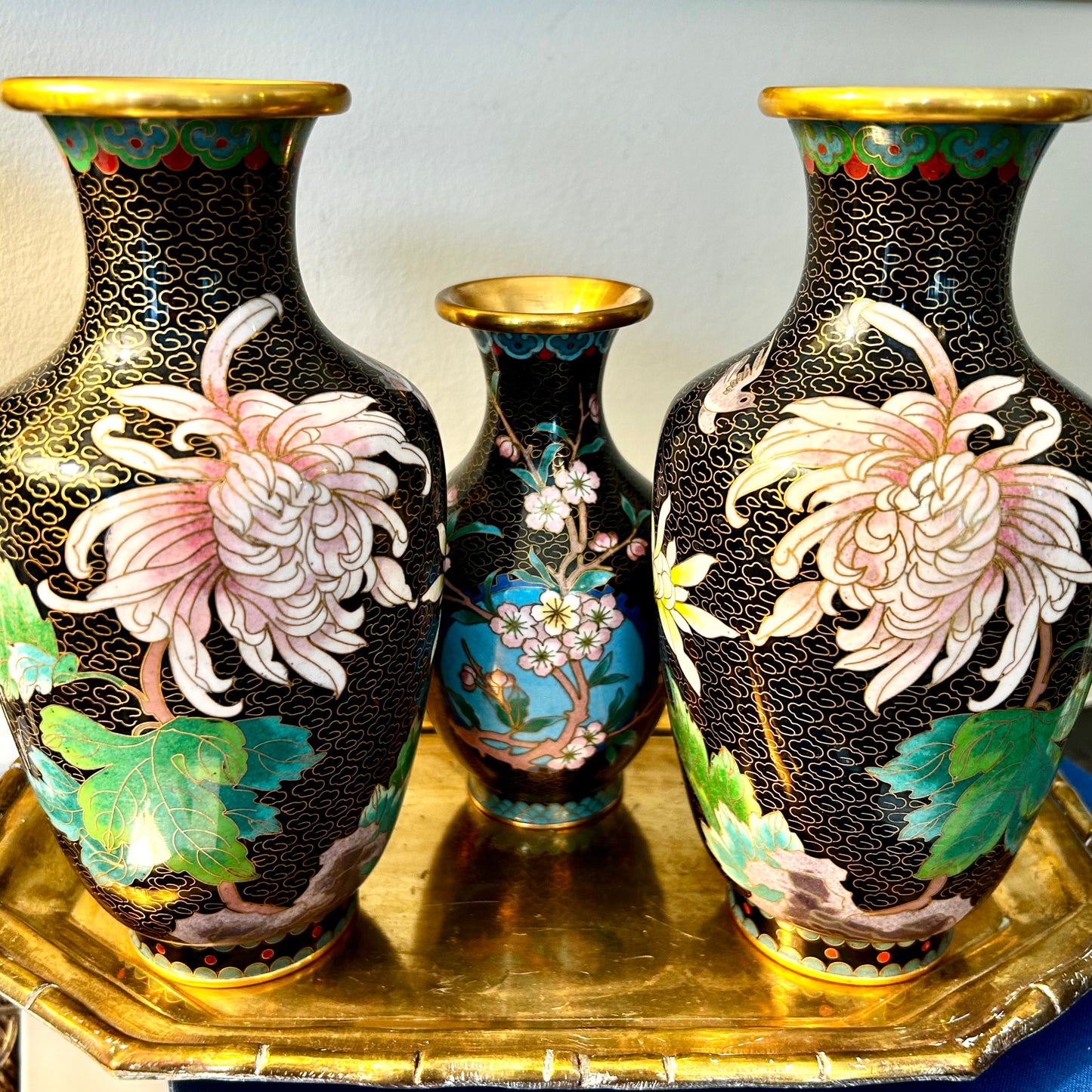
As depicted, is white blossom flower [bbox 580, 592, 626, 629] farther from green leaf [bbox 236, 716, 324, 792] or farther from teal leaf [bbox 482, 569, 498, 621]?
green leaf [bbox 236, 716, 324, 792]

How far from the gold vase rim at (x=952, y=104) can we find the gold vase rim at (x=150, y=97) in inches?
10.1

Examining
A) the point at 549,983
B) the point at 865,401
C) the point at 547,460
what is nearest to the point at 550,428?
the point at 547,460

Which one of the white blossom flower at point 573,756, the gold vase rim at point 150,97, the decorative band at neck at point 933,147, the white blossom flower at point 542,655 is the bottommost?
the white blossom flower at point 573,756

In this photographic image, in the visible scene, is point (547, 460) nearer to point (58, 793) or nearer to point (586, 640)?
point (586, 640)

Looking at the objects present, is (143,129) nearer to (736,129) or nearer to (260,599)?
(260,599)

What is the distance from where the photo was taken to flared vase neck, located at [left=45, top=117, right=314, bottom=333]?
0.56m

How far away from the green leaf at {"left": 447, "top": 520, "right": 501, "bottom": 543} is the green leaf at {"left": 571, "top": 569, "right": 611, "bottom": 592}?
0.06 meters

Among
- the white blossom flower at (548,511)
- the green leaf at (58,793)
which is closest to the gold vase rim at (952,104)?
the white blossom flower at (548,511)

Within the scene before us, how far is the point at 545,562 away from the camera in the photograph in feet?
2.54

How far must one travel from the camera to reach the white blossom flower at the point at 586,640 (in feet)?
2.55

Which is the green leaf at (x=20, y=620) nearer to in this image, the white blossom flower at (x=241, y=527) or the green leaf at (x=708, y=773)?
the white blossom flower at (x=241, y=527)

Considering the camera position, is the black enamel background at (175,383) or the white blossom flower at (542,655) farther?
the white blossom flower at (542,655)

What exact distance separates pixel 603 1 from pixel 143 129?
49cm

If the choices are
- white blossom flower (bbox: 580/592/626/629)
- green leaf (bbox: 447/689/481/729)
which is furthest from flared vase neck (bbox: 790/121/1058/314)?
green leaf (bbox: 447/689/481/729)
